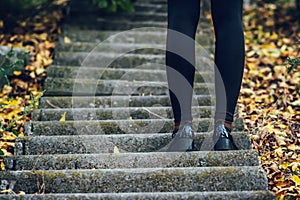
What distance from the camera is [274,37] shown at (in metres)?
4.40

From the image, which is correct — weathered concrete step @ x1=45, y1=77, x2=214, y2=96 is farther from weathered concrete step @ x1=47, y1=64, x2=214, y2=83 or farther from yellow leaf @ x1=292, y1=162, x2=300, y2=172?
yellow leaf @ x1=292, y1=162, x2=300, y2=172

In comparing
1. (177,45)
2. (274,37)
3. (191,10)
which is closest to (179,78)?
(177,45)

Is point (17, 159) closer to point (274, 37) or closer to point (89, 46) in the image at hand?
point (89, 46)

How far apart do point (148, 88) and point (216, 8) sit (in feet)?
4.03

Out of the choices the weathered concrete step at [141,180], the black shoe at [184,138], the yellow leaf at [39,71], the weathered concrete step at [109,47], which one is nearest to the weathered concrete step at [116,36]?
the weathered concrete step at [109,47]

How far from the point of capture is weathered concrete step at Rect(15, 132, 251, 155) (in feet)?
8.34

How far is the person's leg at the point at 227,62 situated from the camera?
7.61 ft

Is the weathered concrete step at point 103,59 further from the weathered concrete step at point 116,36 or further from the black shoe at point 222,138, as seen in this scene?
the black shoe at point 222,138

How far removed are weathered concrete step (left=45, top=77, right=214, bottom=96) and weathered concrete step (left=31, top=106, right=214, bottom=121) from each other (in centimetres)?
38

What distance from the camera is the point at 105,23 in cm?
466

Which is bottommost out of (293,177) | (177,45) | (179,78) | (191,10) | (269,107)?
(293,177)

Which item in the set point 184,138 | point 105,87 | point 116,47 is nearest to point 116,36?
point 116,47

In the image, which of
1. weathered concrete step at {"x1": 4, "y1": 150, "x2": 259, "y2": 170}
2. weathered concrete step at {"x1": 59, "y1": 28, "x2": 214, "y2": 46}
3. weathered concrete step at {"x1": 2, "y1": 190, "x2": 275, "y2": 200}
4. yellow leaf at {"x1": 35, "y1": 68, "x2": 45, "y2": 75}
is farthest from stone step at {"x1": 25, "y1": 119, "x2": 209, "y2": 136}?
weathered concrete step at {"x1": 59, "y1": 28, "x2": 214, "y2": 46}

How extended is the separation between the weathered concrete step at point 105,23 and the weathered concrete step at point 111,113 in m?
1.72
